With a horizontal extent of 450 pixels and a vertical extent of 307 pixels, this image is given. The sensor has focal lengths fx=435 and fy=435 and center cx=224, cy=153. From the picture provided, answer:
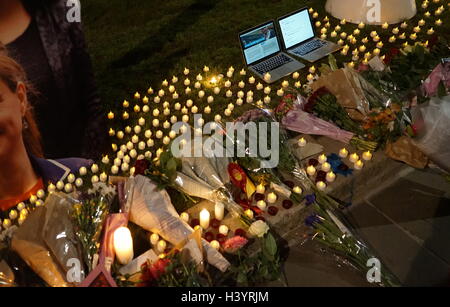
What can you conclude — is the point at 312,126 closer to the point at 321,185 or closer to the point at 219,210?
the point at 321,185

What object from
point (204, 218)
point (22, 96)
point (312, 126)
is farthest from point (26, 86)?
point (312, 126)

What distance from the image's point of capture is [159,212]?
3686 mm

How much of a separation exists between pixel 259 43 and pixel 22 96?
135 inches

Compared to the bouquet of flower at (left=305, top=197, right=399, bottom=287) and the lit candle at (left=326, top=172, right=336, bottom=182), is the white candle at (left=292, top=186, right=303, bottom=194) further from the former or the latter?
the lit candle at (left=326, top=172, right=336, bottom=182)

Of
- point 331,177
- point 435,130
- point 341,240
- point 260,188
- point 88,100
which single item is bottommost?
point 341,240

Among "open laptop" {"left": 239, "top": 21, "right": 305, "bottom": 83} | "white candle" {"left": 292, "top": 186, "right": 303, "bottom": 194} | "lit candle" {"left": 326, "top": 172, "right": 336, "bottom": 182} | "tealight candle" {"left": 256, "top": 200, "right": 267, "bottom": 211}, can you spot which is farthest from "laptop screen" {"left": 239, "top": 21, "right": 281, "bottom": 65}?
"tealight candle" {"left": 256, "top": 200, "right": 267, "bottom": 211}

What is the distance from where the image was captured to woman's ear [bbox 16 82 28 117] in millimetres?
3811

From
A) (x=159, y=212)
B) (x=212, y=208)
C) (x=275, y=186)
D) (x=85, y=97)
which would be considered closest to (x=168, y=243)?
(x=159, y=212)

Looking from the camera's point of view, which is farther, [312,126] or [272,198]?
[312,126]

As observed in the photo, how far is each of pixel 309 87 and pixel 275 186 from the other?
1638 millimetres

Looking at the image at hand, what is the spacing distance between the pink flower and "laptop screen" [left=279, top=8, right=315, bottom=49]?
3.84 m

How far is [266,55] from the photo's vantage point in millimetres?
6352
